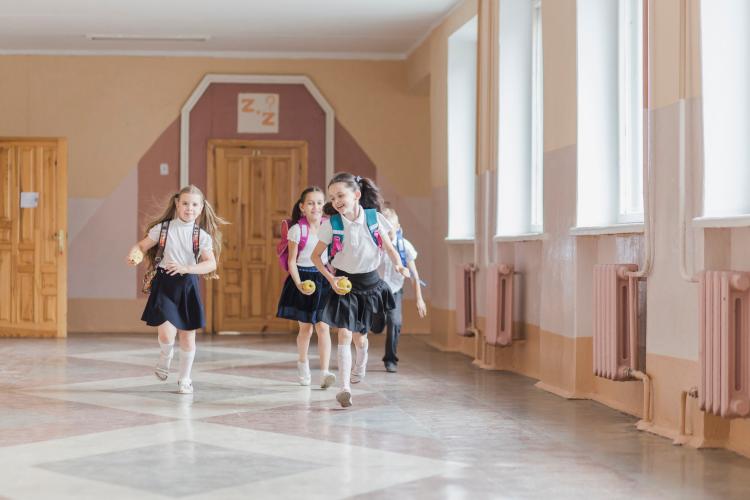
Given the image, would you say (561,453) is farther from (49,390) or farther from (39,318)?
(39,318)

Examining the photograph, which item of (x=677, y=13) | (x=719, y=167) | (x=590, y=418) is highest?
(x=677, y=13)

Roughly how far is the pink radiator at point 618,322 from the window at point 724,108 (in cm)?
82

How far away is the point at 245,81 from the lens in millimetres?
11492

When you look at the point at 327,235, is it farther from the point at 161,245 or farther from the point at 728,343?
the point at 728,343

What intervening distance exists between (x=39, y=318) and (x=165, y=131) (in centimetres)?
244

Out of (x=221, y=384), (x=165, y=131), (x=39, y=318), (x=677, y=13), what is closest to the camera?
(x=677, y=13)

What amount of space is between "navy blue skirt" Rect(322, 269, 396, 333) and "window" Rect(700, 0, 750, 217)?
1854 millimetres

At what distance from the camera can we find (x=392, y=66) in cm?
1164

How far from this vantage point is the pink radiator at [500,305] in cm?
739

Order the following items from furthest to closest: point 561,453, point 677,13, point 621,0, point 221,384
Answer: point 221,384 < point 621,0 < point 677,13 < point 561,453

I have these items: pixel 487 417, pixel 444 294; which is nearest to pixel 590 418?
pixel 487 417

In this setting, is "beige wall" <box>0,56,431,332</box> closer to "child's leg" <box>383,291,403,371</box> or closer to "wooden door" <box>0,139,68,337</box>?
"wooden door" <box>0,139,68,337</box>

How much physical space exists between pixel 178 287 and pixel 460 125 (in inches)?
158

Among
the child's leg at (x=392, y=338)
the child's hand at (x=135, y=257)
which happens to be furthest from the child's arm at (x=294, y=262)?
the child's leg at (x=392, y=338)
